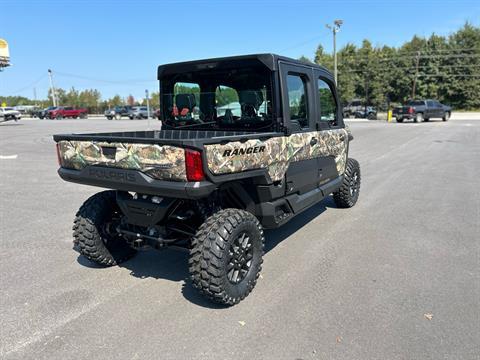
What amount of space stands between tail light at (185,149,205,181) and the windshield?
139 centimetres

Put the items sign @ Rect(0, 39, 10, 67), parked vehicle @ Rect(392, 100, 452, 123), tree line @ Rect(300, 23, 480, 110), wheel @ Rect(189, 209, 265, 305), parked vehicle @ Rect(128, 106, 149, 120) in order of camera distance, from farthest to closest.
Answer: tree line @ Rect(300, 23, 480, 110)
parked vehicle @ Rect(128, 106, 149, 120)
sign @ Rect(0, 39, 10, 67)
parked vehicle @ Rect(392, 100, 452, 123)
wheel @ Rect(189, 209, 265, 305)

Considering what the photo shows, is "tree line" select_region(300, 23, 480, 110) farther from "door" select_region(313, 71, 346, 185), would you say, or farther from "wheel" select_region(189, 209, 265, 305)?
"wheel" select_region(189, 209, 265, 305)

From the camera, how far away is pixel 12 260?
14.7 ft

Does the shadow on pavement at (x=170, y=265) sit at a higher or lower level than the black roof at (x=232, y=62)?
lower

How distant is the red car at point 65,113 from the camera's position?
50.6 meters

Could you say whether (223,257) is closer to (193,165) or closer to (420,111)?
(193,165)

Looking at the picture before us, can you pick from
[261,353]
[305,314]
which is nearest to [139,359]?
[261,353]

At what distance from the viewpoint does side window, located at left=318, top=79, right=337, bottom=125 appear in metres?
5.00

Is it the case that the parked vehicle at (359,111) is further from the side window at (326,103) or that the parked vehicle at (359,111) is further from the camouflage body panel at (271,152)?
the camouflage body panel at (271,152)

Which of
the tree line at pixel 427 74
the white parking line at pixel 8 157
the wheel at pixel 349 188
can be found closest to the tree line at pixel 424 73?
the tree line at pixel 427 74

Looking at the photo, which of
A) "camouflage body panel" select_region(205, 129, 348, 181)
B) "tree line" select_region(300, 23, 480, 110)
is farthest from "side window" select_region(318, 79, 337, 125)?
"tree line" select_region(300, 23, 480, 110)

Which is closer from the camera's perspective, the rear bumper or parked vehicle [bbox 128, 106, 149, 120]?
the rear bumper

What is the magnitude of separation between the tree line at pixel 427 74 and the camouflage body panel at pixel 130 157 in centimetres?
5234

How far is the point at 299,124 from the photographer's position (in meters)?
4.36
